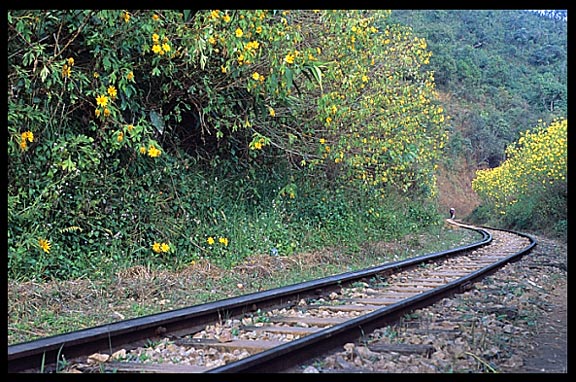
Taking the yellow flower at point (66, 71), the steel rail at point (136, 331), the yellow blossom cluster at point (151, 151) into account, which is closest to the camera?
the steel rail at point (136, 331)

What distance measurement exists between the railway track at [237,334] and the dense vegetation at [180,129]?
228cm

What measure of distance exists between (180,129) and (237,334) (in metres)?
5.20

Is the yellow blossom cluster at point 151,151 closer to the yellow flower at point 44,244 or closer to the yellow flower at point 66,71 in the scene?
the yellow flower at point 66,71

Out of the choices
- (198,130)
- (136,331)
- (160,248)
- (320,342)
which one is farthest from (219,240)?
(320,342)

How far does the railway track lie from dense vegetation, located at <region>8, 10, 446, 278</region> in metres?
2.28

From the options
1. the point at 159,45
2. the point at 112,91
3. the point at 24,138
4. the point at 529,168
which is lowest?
the point at 529,168

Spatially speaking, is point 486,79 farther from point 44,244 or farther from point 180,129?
point 44,244

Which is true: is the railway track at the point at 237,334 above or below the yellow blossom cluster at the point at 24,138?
below

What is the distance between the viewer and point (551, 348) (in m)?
5.39

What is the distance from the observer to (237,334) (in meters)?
5.83

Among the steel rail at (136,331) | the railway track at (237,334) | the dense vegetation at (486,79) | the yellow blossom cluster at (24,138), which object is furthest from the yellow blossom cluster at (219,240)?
the dense vegetation at (486,79)

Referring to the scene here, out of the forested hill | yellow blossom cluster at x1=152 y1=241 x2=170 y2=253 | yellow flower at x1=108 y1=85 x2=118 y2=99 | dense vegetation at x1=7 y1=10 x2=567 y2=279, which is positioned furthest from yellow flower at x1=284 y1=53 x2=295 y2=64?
the forested hill

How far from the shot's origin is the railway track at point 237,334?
4.64 m

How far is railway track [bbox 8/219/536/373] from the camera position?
464 centimetres
